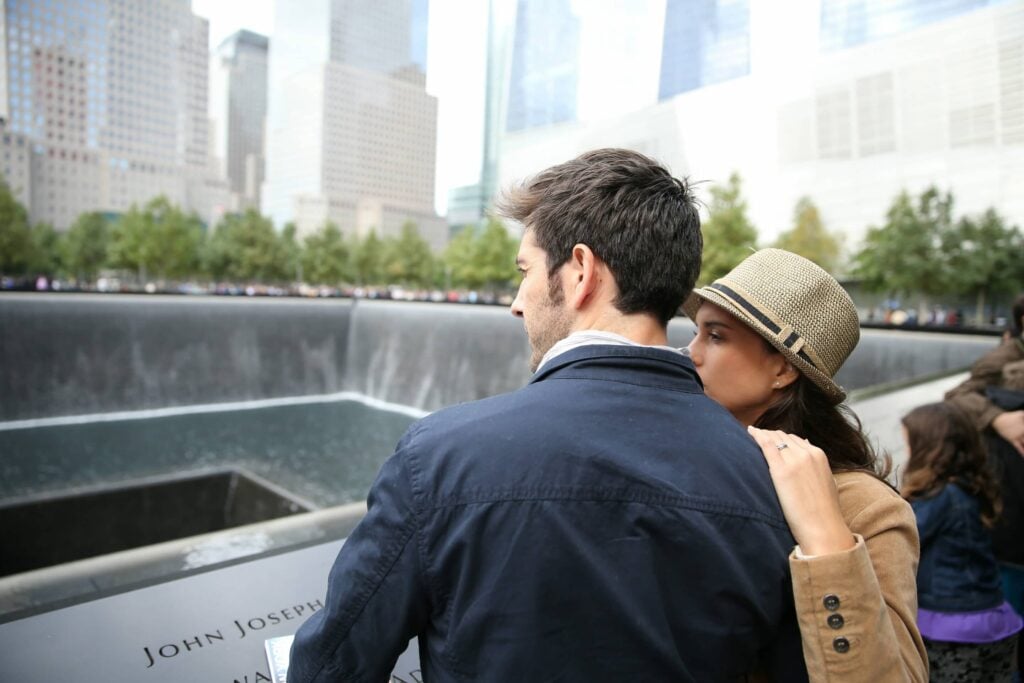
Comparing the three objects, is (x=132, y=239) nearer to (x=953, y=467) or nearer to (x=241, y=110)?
(x=241, y=110)

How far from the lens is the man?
Result: 634mm

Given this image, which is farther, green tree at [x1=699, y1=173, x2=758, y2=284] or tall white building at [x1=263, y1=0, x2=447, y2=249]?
green tree at [x1=699, y1=173, x2=758, y2=284]

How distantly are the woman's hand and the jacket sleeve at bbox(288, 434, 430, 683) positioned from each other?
38cm

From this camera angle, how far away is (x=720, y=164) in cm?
1413

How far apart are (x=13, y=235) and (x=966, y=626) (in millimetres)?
17848

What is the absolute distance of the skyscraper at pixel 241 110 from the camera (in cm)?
1353

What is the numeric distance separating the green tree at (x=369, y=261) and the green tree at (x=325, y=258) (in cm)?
35

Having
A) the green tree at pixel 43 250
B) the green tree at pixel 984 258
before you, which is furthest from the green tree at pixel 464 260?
the green tree at pixel 984 258

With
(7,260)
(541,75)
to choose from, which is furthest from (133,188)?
(541,75)

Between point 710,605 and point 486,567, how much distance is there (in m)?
0.22

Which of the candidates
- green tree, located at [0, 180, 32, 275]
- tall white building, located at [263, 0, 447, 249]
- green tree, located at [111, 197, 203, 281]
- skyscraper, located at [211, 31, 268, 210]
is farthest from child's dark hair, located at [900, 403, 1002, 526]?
green tree, located at [111, 197, 203, 281]

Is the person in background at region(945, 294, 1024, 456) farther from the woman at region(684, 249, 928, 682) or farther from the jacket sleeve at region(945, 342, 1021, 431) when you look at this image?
the woman at region(684, 249, 928, 682)

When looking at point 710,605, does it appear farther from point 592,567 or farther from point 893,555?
point 893,555

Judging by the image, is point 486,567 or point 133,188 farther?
point 133,188
